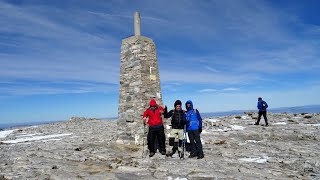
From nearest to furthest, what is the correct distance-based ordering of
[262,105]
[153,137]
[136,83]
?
[153,137], [136,83], [262,105]

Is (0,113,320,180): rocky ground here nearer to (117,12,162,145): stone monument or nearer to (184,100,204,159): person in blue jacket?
(184,100,204,159): person in blue jacket

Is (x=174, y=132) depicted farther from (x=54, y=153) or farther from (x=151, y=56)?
(x=54, y=153)

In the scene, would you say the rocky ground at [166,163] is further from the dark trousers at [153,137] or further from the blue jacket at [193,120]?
the blue jacket at [193,120]

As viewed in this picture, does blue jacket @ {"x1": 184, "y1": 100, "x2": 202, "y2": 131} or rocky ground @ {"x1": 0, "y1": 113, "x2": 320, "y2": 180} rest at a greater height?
blue jacket @ {"x1": 184, "y1": 100, "x2": 202, "y2": 131}

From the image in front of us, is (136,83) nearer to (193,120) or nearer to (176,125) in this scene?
(176,125)

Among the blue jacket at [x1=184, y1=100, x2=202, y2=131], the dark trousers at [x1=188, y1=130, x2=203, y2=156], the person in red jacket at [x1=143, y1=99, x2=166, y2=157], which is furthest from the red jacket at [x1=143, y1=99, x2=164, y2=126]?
the dark trousers at [x1=188, y1=130, x2=203, y2=156]

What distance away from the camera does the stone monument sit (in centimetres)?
1717

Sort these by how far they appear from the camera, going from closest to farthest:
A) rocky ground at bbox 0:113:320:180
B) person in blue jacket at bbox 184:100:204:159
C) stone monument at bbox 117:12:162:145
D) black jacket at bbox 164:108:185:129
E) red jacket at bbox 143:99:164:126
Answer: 1. rocky ground at bbox 0:113:320:180
2. person in blue jacket at bbox 184:100:204:159
3. black jacket at bbox 164:108:185:129
4. red jacket at bbox 143:99:164:126
5. stone monument at bbox 117:12:162:145

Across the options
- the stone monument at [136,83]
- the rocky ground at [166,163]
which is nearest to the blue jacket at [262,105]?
the rocky ground at [166,163]

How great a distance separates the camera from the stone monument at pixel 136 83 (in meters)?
17.2

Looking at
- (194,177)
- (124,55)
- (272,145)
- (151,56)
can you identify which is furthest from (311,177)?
(124,55)

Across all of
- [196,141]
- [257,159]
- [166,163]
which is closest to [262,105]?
[257,159]

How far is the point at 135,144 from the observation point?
17156mm

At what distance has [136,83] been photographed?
17.3 m
